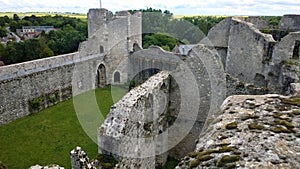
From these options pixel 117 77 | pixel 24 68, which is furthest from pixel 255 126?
pixel 117 77

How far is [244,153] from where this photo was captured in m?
2.80

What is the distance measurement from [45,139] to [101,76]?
333 inches

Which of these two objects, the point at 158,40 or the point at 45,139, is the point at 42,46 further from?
the point at 45,139

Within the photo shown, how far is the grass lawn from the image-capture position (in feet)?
32.0

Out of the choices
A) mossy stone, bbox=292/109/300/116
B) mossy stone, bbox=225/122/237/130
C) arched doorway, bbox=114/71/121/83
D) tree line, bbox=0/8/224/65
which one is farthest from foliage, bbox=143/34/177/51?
mossy stone, bbox=225/122/237/130

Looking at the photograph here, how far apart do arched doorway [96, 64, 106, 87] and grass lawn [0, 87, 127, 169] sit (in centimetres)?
398

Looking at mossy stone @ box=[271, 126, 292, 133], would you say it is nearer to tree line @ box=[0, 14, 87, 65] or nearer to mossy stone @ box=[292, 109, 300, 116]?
mossy stone @ box=[292, 109, 300, 116]

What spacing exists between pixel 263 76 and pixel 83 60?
37.0 ft

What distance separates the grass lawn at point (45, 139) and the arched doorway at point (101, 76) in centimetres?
398

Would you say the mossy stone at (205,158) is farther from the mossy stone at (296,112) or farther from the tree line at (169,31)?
the tree line at (169,31)

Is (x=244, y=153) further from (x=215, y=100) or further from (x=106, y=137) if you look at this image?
(x=215, y=100)

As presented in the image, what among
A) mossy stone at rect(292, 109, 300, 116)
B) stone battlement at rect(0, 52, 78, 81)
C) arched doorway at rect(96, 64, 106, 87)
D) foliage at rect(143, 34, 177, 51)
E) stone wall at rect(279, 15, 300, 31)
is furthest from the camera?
foliage at rect(143, 34, 177, 51)

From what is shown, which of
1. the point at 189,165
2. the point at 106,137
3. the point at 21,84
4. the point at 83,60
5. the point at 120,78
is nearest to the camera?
the point at 189,165

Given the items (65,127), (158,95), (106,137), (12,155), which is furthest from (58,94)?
(106,137)
